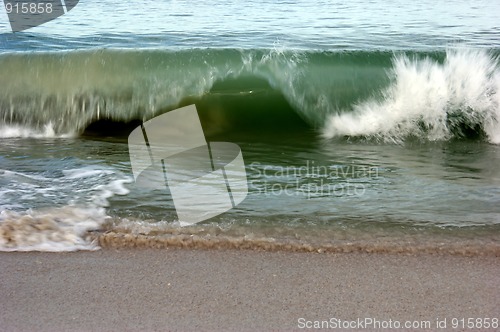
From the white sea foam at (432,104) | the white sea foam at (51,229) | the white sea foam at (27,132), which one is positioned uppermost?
the white sea foam at (51,229)

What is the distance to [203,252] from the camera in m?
3.35

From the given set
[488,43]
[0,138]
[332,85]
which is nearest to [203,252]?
[0,138]

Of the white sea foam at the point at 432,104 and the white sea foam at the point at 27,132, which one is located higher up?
A: the white sea foam at the point at 432,104

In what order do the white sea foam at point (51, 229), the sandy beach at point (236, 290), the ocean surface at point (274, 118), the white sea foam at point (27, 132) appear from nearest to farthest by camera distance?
the sandy beach at point (236, 290) < the white sea foam at point (51, 229) < the ocean surface at point (274, 118) < the white sea foam at point (27, 132)

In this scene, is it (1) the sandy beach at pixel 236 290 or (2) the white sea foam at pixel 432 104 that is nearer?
(1) the sandy beach at pixel 236 290

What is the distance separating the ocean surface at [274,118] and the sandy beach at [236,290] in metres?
0.16

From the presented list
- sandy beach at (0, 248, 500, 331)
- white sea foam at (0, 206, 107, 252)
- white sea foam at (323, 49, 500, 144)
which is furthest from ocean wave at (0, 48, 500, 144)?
sandy beach at (0, 248, 500, 331)

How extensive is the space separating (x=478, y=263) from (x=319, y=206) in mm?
1119

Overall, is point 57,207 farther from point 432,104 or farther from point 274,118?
point 432,104

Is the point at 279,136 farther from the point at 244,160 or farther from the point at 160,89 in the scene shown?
the point at 160,89

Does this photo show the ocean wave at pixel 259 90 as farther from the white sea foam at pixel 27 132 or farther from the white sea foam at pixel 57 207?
the white sea foam at pixel 57 207

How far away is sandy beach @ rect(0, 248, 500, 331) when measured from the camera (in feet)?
8.75

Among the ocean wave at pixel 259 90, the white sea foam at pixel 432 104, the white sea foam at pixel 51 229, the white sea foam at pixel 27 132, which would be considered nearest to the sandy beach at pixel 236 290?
the white sea foam at pixel 51 229

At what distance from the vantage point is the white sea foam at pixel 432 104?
666 centimetres
